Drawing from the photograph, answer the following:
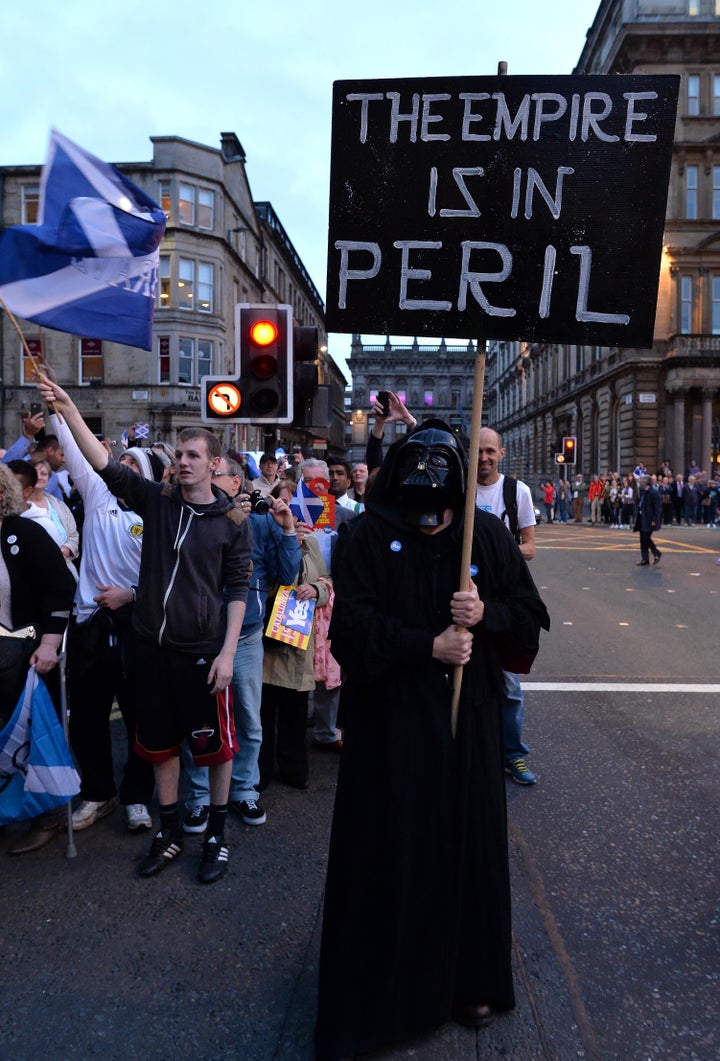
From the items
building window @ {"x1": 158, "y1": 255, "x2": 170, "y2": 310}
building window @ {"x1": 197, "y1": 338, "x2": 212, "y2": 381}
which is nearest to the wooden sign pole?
building window @ {"x1": 197, "y1": 338, "x2": 212, "y2": 381}

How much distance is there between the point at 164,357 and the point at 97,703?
3303 centimetres

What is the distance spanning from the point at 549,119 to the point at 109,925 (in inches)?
137

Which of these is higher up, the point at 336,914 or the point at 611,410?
the point at 611,410

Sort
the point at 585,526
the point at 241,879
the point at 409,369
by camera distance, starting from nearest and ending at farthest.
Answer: the point at 241,879 → the point at 585,526 → the point at 409,369

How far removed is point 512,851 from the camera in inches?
148

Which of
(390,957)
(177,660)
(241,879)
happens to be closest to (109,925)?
(241,879)

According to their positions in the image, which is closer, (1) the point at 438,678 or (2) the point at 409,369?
(1) the point at 438,678

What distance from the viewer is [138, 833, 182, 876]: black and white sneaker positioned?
355cm

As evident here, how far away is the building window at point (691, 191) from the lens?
38.1 metres

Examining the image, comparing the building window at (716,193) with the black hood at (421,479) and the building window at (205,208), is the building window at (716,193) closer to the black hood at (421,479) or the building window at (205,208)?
the building window at (205,208)

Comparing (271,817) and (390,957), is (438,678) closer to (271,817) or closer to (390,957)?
(390,957)

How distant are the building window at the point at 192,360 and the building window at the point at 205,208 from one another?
5.37 meters

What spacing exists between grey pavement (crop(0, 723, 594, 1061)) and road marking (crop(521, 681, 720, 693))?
2.82 m

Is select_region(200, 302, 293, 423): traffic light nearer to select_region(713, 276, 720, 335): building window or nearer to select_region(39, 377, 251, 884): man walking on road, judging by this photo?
select_region(39, 377, 251, 884): man walking on road
